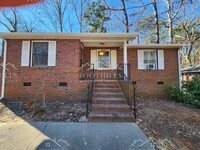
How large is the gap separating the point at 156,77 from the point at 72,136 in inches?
262

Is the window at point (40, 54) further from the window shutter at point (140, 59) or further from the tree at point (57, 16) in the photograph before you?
the tree at point (57, 16)

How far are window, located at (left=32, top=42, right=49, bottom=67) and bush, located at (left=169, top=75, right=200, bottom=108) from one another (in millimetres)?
7459

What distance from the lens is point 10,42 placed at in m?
7.07

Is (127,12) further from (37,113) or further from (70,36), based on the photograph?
(37,113)

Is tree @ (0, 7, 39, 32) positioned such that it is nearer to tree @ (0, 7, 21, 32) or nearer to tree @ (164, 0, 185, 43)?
tree @ (0, 7, 21, 32)

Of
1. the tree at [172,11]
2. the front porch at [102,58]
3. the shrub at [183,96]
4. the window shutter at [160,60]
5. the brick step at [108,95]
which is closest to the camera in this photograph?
the brick step at [108,95]

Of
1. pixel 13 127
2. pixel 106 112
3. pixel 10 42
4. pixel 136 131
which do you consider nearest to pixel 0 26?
pixel 10 42

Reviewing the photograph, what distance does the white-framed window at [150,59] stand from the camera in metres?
8.64

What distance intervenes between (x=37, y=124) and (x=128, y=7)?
48.6 feet

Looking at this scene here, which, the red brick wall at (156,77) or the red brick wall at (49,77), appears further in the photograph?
the red brick wall at (156,77)

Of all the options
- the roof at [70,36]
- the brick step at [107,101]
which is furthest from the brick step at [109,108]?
the roof at [70,36]

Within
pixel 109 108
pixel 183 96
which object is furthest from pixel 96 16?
pixel 109 108

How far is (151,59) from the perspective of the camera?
28.5ft

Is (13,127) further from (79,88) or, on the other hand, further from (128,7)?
(128,7)
